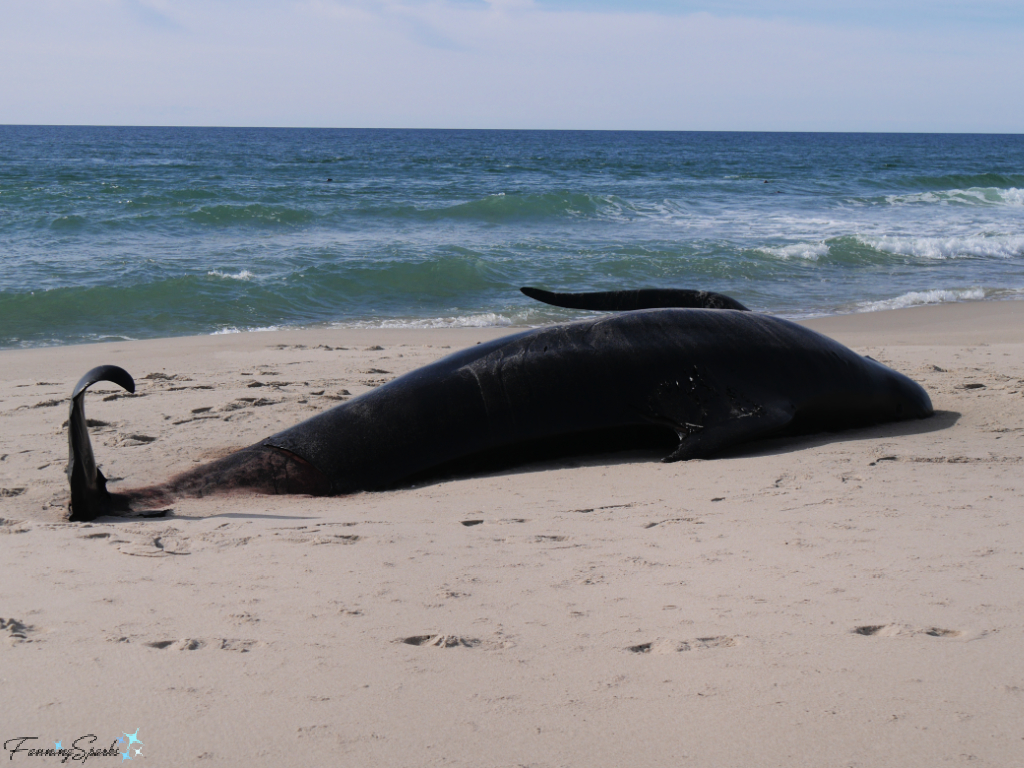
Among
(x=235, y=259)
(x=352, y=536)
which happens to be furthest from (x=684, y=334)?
(x=235, y=259)

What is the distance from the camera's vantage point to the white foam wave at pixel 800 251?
18.0 m

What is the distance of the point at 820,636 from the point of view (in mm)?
2600

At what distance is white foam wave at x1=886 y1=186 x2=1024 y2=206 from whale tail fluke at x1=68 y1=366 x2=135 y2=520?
3152 cm

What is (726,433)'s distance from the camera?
5098 mm

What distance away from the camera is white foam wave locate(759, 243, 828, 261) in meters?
18.0

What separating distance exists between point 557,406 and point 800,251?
1461 cm

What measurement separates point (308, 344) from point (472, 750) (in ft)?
27.5

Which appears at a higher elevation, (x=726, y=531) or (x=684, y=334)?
(x=684, y=334)

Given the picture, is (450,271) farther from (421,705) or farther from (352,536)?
(421,705)

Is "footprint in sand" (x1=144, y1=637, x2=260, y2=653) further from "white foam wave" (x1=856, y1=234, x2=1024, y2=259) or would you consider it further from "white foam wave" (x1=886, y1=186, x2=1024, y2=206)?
"white foam wave" (x1=886, y1=186, x2=1024, y2=206)

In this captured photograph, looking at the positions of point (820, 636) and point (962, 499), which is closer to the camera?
point (820, 636)

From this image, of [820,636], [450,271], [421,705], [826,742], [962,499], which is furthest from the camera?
[450,271]

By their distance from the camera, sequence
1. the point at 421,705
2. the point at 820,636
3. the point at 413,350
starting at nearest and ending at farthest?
the point at 421,705 < the point at 820,636 < the point at 413,350

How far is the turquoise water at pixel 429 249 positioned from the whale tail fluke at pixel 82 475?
7.67m
